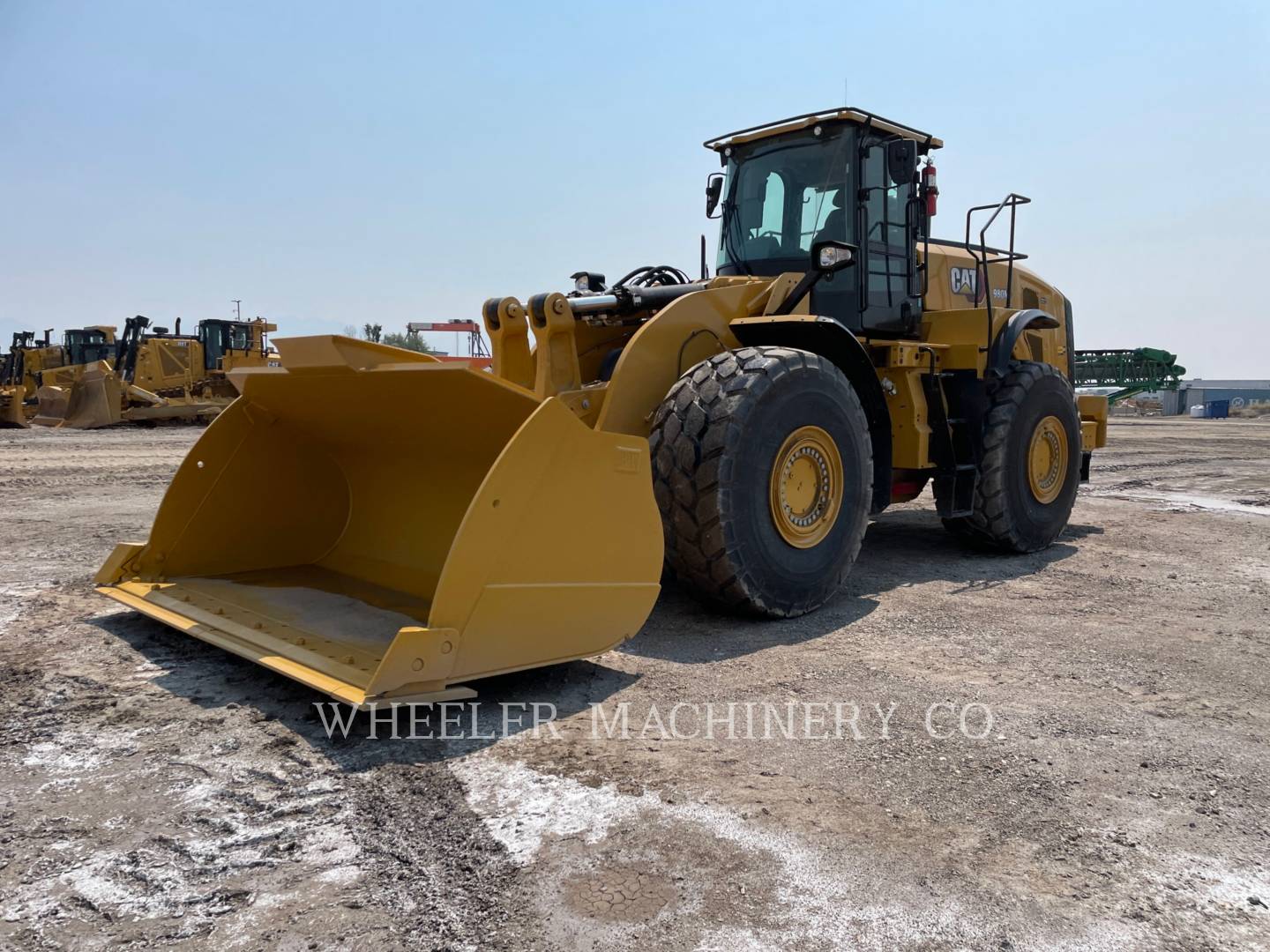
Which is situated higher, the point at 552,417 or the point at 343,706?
the point at 552,417

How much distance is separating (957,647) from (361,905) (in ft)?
9.99

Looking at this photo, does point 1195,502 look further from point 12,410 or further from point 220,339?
point 12,410

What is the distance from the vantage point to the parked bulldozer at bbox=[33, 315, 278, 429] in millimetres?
21391

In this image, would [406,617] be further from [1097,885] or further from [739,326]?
[1097,885]

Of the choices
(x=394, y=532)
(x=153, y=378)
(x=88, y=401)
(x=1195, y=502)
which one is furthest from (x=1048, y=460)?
(x=153, y=378)

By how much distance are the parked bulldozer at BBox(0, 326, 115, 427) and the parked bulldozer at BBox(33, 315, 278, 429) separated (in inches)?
10.6

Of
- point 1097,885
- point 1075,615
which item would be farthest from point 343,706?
point 1075,615

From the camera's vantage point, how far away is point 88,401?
2134cm

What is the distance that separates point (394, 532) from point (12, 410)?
22.1m

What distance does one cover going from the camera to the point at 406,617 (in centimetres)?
410

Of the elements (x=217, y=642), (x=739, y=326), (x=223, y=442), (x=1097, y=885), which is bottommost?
(x=1097, y=885)

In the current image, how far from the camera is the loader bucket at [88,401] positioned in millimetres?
21219

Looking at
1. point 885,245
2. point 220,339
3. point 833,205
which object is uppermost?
point 220,339

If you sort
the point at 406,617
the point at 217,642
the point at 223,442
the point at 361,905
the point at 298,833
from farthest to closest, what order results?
the point at 223,442, the point at 406,617, the point at 217,642, the point at 298,833, the point at 361,905
